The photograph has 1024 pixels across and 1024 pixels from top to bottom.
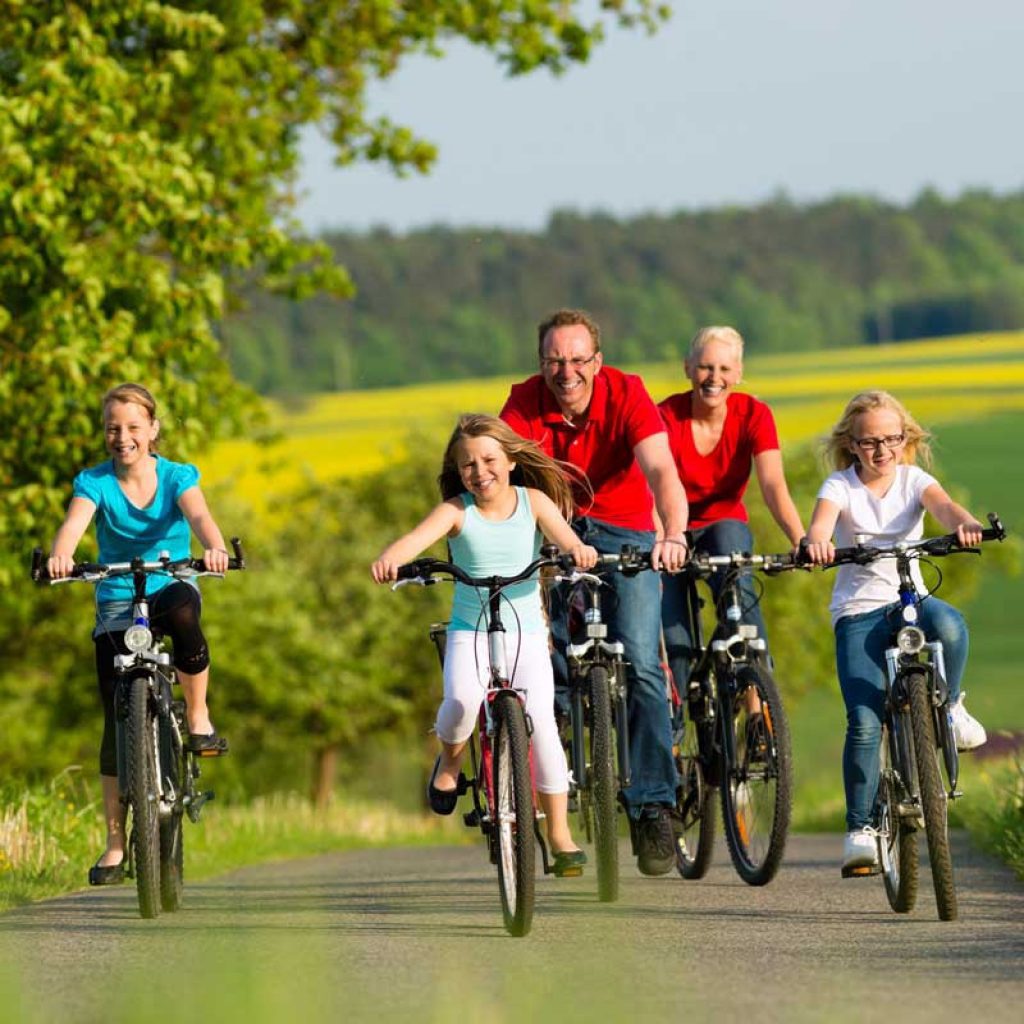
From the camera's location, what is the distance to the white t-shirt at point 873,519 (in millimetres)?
8227

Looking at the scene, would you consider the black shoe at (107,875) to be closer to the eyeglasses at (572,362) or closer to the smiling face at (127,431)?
the smiling face at (127,431)

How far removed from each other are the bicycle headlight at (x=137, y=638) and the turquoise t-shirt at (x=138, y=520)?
1.01ft

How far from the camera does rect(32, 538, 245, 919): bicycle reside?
8297mm

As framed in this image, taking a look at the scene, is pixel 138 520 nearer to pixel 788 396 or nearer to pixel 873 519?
pixel 873 519

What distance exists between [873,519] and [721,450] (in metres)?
1.31

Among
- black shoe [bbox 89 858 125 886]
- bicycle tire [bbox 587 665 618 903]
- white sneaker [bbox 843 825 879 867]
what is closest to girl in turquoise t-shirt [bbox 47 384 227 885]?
black shoe [bbox 89 858 125 886]

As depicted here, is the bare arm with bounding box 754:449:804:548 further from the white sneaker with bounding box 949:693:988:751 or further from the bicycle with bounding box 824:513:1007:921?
the white sneaker with bounding box 949:693:988:751

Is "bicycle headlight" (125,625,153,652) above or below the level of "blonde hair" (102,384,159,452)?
below

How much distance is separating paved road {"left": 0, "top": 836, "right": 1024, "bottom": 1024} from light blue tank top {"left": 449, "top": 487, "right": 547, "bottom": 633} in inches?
41.9

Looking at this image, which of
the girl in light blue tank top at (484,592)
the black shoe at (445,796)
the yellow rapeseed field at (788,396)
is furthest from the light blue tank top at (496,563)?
the yellow rapeseed field at (788,396)

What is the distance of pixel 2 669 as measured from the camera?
36969mm

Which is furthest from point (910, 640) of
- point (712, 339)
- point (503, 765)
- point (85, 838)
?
point (85, 838)

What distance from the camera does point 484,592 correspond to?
8117mm

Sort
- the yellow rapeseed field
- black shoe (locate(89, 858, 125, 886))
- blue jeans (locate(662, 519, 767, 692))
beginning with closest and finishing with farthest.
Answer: black shoe (locate(89, 858, 125, 886)) < blue jeans (locate(662, 519, 767, 692)) < the yellow rapeseed field
